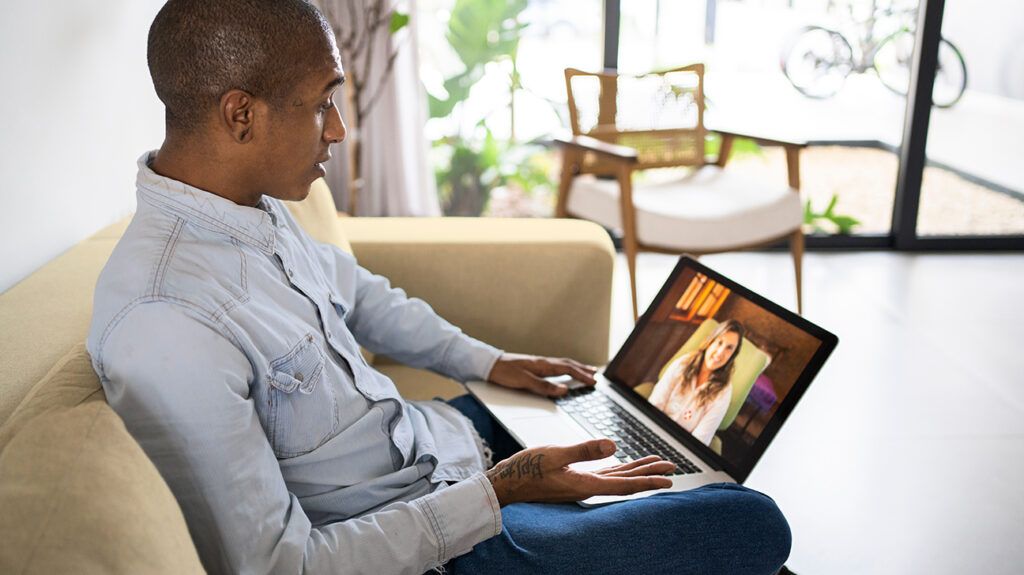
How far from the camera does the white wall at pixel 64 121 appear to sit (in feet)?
4.75

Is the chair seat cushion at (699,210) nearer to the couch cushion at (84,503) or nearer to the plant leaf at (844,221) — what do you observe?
the plant leaf at (844,221)

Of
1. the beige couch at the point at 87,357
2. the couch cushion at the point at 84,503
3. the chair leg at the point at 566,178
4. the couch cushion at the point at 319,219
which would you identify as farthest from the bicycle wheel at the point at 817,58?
the couch cushion at the point at 84,503

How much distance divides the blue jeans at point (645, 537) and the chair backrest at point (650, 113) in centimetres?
221

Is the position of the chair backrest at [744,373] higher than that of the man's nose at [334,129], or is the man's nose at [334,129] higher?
the man's nose at [334,129]

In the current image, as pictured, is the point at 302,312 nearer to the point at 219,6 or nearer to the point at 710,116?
the point at 219,6

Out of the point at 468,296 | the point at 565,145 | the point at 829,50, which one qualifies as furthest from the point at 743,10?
the point at 468,296

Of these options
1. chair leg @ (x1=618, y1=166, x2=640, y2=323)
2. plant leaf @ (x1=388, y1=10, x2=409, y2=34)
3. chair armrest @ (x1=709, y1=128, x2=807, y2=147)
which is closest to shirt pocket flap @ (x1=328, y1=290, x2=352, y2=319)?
chair leg @ (x1=618, y1=166, x2=640, y2=323)

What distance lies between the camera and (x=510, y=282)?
1.97 meters

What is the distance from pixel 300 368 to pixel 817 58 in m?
3.33

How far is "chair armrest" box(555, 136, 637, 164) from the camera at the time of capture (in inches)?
114

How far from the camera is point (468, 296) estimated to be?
197cm

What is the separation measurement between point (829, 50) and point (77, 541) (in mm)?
3748

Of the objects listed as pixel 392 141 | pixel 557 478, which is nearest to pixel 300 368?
pixel 557 478

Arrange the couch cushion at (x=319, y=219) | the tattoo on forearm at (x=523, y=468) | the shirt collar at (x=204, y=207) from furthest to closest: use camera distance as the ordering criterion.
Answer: the couch cushion at (x=319, y=219)
the tattoo on forearm at (x=523, y=468)
the shirt collar at (x=204, y=207)
